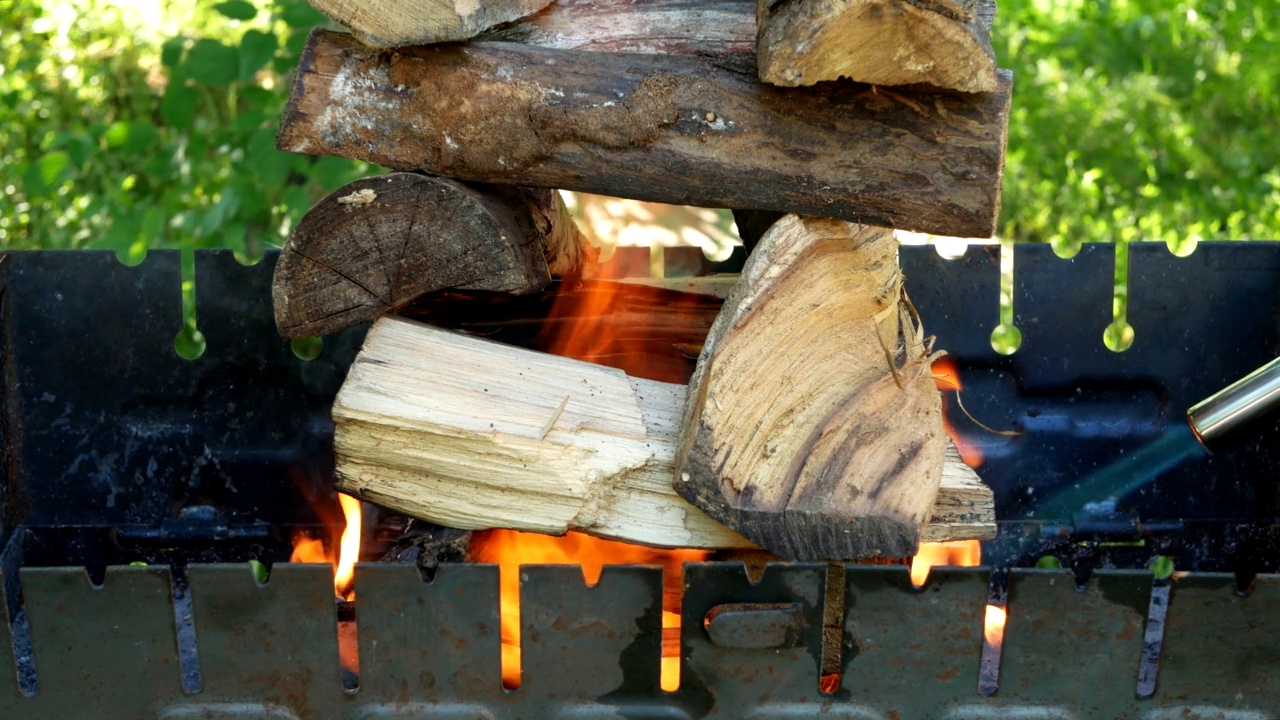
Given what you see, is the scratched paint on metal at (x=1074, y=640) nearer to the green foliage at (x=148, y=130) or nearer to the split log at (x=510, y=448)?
the split log at (x=510, y=448)

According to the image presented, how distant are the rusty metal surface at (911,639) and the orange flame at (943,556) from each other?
401 mm

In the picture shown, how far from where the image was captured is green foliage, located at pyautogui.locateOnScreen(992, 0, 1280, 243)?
504 centimetres

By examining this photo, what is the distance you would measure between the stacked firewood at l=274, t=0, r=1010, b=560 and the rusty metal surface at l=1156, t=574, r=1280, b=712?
345 millimetres

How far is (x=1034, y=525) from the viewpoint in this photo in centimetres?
274

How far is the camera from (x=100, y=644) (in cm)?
204

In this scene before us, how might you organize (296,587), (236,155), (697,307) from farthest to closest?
(236,155) → (697,307) → (296,587)

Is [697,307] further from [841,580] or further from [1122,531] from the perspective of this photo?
[1122,531]

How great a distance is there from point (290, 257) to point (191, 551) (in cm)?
88

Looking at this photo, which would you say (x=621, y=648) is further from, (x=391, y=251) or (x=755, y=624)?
(x=391, y=251)

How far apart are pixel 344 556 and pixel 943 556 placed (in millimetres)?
1149

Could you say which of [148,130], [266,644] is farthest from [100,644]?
[148,130]

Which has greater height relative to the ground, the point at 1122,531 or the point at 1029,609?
the point at 1029,609

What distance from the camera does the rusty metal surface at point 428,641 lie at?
1995 millimetres

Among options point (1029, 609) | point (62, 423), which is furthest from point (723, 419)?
point (62, 423)
